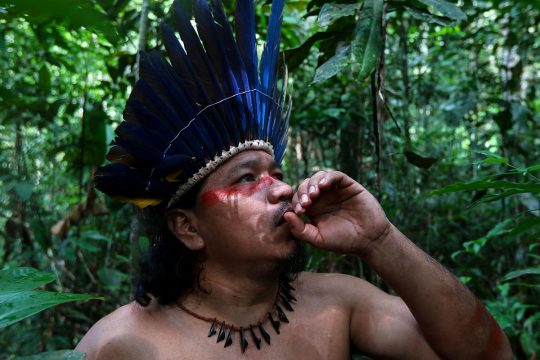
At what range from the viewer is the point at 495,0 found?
2.16 meters

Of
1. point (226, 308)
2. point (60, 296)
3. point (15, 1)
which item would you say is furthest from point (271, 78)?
point (15, 1)

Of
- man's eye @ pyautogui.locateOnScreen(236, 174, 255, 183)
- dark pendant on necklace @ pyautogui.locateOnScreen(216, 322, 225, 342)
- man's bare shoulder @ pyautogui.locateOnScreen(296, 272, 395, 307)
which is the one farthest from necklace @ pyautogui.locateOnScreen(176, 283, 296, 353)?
man's eye @ pyautogui.locateOnScreen(236, 174, 255, 183)

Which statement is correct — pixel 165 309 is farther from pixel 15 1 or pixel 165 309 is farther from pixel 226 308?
pixel 15 1

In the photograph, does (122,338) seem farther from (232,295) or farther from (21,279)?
(21,279)

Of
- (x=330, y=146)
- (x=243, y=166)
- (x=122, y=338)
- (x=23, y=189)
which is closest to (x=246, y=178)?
(x=243, y=166)

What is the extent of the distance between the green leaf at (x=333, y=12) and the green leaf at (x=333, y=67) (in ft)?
0.46

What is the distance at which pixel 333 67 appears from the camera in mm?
2037

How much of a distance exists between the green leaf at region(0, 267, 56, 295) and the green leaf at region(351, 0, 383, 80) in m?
1.35

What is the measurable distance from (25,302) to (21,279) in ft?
0.33

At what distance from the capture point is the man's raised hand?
1.71m

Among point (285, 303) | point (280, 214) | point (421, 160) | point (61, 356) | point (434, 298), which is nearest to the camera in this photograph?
point (61, 356)

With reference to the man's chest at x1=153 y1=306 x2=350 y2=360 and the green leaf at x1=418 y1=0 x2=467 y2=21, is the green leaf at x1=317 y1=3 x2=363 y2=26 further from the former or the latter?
the man's chest at x1=153 y1=306 x2=350 y2=360

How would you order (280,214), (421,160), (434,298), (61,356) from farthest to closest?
(421,160) → (280,214) → (434,298) → (61,356)

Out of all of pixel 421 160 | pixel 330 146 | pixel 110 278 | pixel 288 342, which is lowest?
pixel 110 278
